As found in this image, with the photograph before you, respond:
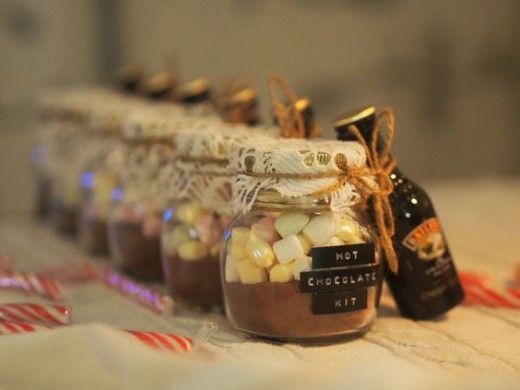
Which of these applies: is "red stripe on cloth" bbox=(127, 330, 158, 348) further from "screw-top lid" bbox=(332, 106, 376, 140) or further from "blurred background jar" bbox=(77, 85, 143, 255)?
"blurred background jar" bbox=(77, 85, 143, 255)

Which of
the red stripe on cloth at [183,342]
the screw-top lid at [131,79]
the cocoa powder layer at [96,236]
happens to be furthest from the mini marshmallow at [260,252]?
the screw-top lid at [131,79]

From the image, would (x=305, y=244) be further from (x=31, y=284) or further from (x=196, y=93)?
(x=196, y=93)

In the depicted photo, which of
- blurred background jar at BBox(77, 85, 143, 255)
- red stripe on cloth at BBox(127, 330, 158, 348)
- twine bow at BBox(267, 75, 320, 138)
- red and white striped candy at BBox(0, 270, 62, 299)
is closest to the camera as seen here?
red stripe on cloth at BBox(127, 330, 158, 348)

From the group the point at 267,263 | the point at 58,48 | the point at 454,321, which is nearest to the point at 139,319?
the point at 267,263

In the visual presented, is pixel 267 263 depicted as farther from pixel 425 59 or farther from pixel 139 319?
pixel 425 59

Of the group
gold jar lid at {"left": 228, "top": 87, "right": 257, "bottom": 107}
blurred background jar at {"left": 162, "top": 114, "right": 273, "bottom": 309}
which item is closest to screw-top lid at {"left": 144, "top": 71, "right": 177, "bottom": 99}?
gold jar lid at {"left": 228, "top": 87, "right": 257, "bottom": 107}

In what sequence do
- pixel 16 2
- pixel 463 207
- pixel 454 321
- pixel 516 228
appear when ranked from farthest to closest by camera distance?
pixel 16 2
pixel 463 207
pixel 516 228
pixel 454 321
